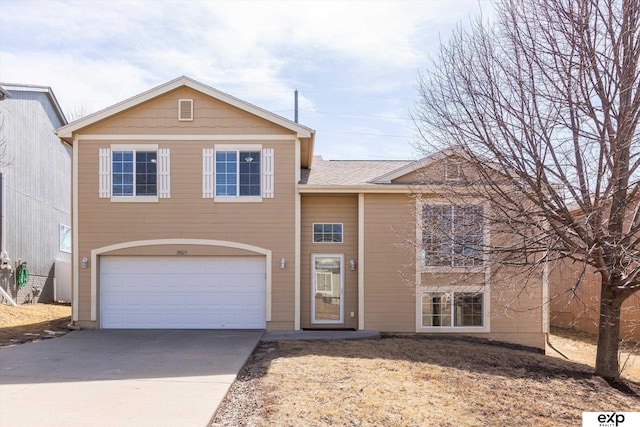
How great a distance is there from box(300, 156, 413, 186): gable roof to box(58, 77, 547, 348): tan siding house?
336 millimetres

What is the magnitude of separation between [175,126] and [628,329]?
1313 cm

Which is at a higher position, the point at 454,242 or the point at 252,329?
the point at 454,242

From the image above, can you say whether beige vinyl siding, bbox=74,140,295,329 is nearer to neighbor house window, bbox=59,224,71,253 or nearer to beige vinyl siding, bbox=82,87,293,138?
beige vinyl siding, bbox=82,87,293,138

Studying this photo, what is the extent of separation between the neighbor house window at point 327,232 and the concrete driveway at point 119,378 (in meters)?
3.14

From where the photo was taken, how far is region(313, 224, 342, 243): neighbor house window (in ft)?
47.9

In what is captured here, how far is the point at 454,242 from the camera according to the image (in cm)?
1018

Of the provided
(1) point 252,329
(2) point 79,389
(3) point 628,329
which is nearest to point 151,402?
(2) point 79,389

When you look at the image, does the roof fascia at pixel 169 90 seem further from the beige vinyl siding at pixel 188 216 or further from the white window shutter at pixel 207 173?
the white window shutter at pixel 207 173

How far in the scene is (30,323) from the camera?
14844 mm

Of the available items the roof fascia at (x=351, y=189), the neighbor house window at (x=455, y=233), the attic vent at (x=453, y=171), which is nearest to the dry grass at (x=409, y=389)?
the neighbor house window at (x=455, y=233)

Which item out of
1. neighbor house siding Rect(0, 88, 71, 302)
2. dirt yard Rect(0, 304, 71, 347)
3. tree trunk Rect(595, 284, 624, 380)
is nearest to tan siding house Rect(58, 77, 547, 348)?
dirt yard Rect(0, 304, 71, 347)

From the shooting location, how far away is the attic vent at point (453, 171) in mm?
9930

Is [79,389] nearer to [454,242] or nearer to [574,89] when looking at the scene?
[454,242]

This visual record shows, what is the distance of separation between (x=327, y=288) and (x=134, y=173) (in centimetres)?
563
